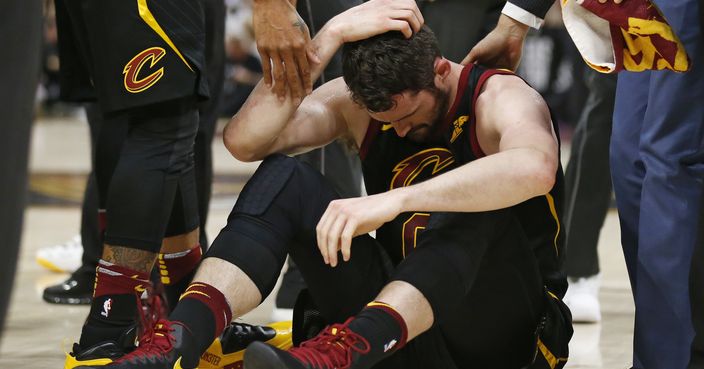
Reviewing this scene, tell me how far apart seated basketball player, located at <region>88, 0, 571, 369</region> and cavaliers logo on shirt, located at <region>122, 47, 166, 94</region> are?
256 mm

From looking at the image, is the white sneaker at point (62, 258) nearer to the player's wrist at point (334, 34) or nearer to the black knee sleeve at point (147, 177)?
the black knee sleeve at point (147, 177)

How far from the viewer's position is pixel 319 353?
2521 millimetres

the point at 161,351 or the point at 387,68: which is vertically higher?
the point at 387,68

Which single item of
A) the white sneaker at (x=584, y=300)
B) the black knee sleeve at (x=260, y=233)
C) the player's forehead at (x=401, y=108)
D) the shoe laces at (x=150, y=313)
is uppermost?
the player's forehead at (x=401, y=108)

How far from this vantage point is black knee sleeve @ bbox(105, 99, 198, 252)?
308 centimetres

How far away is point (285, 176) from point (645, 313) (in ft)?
3.15

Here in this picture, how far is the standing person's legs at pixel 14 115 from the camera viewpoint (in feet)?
4.91

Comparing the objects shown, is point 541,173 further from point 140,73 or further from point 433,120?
point 140,73

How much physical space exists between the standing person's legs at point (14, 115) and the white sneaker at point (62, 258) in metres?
3.52

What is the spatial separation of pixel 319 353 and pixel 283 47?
0.85 m

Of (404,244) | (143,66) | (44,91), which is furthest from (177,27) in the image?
(44,91)

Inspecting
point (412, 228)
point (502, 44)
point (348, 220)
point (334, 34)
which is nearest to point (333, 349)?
point (348, 220)

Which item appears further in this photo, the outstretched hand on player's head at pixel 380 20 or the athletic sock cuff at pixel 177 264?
the athletic sock cuff at pixel 177 264

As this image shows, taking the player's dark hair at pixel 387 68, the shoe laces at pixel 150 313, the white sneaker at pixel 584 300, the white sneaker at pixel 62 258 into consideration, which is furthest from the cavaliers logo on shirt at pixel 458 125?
the white sneaker at pixel 62 258
